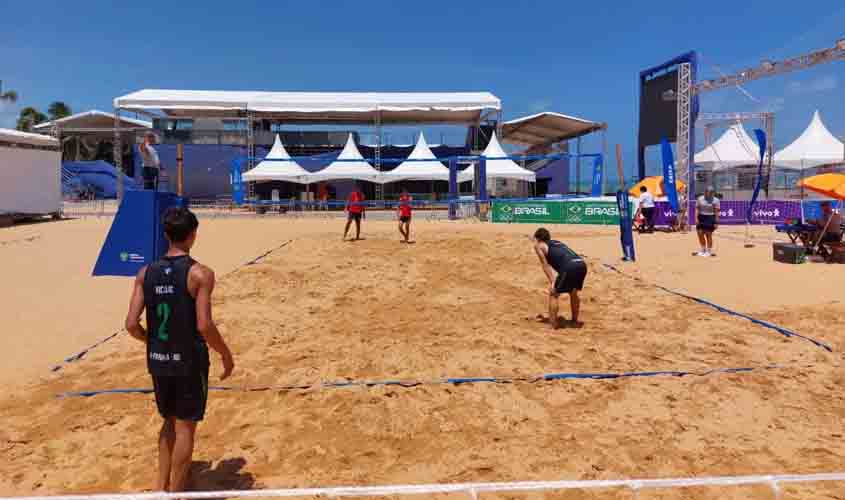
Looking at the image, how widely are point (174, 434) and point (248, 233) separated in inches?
452

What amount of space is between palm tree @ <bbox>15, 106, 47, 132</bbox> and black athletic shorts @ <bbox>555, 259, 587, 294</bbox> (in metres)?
54.6

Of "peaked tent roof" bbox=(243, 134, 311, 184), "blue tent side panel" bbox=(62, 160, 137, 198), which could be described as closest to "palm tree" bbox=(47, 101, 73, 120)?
"blue tent side panel" bbox=(62, 160, 137, 198)

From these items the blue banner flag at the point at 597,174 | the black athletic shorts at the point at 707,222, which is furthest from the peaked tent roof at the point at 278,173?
the black athletic shorts at the point at 707,222

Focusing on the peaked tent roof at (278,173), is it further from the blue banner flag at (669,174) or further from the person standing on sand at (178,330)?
the person standing on sand at (178,330)

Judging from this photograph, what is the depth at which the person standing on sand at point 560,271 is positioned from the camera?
4.80m

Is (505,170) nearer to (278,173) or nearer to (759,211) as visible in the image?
(759,211)

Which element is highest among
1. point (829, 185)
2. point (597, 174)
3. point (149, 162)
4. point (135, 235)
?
point (597, 174)

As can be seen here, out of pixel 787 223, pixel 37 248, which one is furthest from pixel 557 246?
pixel 37 248

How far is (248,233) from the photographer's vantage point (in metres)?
13.1

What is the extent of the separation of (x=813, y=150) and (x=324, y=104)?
958 inches

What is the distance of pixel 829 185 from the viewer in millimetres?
8852

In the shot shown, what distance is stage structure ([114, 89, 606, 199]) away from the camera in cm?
2730

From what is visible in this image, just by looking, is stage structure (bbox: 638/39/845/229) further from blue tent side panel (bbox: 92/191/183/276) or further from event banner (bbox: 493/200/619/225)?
blue tent side panel (bbox: 92/191/183/276)

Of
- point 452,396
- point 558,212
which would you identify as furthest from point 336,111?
point 452,396
